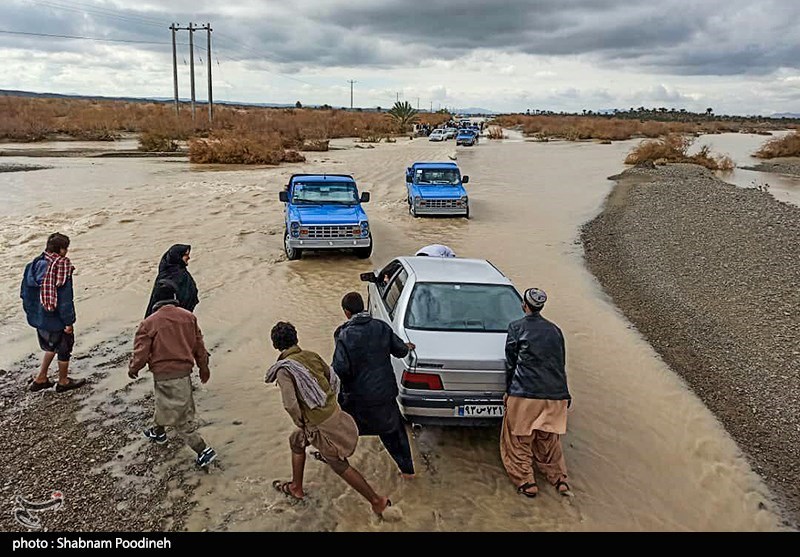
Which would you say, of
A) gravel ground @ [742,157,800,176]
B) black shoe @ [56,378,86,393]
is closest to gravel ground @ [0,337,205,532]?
black shoe @ [56,378,86,393]

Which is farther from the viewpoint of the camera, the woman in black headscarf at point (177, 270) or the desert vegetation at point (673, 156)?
the desert vegetation at point (673, 156)

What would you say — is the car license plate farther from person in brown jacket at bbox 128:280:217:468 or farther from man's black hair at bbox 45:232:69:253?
man's black hair at bbox 45:232:69:253

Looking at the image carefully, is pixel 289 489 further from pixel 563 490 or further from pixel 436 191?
pixel 436 191

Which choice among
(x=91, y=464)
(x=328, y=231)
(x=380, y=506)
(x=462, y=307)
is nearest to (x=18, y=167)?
(x=328, y=231)

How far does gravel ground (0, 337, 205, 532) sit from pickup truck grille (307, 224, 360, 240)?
6.35 metres

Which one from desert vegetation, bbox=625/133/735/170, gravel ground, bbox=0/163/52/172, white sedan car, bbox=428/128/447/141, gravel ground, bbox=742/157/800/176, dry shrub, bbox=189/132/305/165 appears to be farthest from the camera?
white sedan car, bbox=428/128/447/141

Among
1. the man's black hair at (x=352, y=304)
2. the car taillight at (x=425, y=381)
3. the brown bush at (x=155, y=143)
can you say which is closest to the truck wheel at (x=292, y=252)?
the car taillight at (x=425, y=381)

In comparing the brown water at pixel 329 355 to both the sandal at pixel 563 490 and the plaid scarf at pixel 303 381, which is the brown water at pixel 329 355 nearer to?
the sandal at pixel 563 490

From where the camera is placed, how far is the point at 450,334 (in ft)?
18.9

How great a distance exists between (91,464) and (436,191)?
15063 mm

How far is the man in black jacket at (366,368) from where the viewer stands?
4641mm

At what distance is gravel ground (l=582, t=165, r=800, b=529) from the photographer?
267 inches
